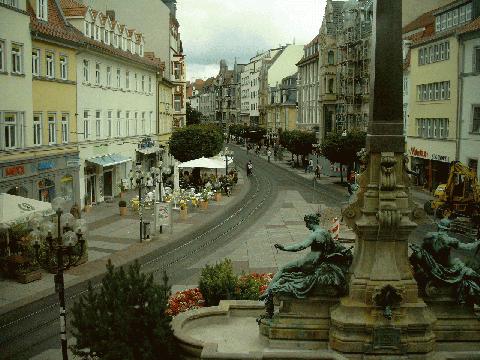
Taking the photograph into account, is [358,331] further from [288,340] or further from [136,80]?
[136,80]

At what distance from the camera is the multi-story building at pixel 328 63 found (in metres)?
74.1

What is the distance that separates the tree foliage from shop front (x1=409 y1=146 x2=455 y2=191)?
16558 millimetres

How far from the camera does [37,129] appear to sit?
1248 inches

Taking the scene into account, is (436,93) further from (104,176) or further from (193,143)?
(104,176)

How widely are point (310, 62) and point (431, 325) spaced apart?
7565 centimetres

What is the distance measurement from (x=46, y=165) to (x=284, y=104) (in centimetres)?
7608

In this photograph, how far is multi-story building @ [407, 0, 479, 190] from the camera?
42.8 meters

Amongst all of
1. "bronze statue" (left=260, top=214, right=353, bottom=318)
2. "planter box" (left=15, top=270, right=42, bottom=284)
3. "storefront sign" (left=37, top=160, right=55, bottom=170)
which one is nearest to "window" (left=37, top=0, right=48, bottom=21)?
"storefront sign" (left=37, top=160, right=55, bottom=170)

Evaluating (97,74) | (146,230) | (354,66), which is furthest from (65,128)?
(354,66)

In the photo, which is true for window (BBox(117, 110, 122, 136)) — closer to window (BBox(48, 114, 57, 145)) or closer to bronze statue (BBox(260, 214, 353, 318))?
window (BBox(48, 114, 57, 145))

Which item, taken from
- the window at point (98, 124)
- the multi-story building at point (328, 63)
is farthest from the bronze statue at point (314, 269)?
the multi-story building at point (328, 63)

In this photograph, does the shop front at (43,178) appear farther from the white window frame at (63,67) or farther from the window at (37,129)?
the white window frame at (63,67)

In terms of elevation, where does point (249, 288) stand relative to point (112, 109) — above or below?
below

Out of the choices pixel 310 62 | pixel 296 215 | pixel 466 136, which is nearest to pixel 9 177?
pixel 296 215
